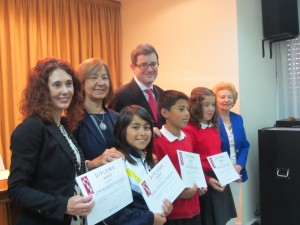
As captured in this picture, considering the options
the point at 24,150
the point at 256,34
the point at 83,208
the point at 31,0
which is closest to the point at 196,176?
the point at 83,208

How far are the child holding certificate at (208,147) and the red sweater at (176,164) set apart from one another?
0.90 feet

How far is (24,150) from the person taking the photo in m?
1.15

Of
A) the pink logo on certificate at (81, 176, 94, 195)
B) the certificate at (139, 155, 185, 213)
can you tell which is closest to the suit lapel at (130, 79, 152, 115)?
the certificate at (139, 155, 185, 213)

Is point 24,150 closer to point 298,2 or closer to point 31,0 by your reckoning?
point 31,0

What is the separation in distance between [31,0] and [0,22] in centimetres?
44

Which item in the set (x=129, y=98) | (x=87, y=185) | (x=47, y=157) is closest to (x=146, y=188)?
(x=87, y=185)

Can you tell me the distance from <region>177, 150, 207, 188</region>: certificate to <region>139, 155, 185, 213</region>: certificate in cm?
15

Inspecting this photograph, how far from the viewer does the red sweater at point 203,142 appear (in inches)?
83.0

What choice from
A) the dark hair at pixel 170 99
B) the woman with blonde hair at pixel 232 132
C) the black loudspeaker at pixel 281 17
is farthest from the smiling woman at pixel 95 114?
the black loudspeaker at pixel 281 17

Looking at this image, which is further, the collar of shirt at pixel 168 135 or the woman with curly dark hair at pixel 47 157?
the collar of shirt at pixel 168 135

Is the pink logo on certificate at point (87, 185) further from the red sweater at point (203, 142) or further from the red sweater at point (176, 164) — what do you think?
the red sweater at point (203, 142)

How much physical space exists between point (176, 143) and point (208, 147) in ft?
1.23

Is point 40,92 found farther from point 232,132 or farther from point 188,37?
point 188,37

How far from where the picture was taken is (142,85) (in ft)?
6.97
